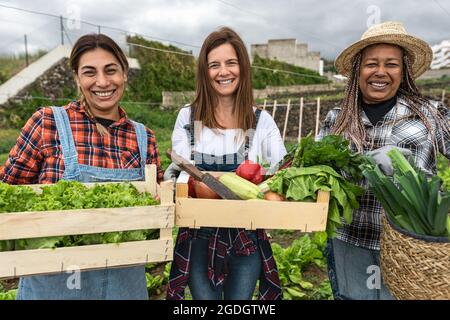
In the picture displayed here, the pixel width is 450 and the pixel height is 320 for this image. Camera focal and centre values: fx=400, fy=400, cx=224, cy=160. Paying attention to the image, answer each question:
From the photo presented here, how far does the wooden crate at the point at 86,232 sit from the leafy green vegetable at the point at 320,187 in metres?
0.59

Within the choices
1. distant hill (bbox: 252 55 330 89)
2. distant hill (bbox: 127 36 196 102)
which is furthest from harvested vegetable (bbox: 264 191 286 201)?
distant hill (bbox: 252 55 330 89)

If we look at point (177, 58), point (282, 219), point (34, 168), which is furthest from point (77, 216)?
point (177, 58)

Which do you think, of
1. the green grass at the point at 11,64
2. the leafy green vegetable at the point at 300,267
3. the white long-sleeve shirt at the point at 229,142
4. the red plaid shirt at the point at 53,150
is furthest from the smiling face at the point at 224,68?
the green grass at the point at 11,64

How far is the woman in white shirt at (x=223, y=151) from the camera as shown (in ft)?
8.65

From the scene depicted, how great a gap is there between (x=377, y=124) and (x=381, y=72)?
336 mm

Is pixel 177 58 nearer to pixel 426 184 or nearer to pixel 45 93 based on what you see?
pixel 45 93

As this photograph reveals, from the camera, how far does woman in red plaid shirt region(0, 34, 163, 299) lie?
2.29 metres

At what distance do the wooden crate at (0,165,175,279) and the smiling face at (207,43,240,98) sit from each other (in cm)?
95

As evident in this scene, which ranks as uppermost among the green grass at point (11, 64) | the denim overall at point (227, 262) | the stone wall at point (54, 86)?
the green grass at point (11, 64)

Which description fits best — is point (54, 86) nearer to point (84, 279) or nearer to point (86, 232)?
point (84, 279)

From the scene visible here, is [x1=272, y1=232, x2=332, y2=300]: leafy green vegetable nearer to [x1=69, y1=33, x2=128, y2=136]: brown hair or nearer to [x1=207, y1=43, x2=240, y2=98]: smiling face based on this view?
[x1=207, y1=43, x2=240, y2=98]: smiling face

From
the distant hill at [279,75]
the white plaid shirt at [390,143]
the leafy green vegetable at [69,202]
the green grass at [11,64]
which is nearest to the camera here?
the leafy green vegetable at [69,202]

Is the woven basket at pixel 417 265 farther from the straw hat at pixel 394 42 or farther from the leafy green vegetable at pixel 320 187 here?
the straw hat at pixel 394 42

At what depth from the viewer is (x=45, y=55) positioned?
18562 mm
